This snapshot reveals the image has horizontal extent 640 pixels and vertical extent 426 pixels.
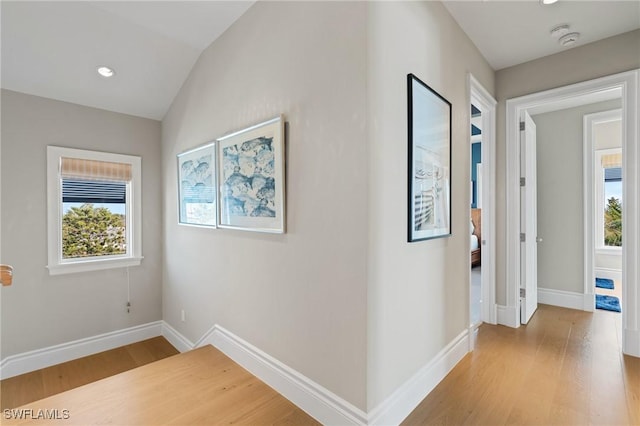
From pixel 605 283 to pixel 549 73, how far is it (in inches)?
145

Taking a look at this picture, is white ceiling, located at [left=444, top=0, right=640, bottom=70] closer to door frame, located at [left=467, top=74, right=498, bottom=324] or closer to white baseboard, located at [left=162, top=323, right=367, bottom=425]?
door frame, located at [left=467, top=74, right=498, bottom=324]

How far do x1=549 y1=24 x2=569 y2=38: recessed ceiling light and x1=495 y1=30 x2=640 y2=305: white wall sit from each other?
1.37 feet

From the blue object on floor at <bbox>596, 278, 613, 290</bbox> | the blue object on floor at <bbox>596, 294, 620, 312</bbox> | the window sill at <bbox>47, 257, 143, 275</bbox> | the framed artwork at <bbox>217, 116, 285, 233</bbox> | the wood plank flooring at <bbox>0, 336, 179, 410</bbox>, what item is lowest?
the wood plank flooring at <bbox>0, 336, 179, 410</bbox>

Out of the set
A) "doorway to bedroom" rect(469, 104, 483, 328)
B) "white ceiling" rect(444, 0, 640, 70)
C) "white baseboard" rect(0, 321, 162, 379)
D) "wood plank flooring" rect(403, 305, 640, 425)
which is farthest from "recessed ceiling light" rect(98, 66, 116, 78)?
"doorway to bedroom" rect(469, 104, 483, 328)

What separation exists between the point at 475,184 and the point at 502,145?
12.7 feet

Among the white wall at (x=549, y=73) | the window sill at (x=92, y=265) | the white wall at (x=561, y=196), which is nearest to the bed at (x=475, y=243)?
the white wall at (x=561, y=196)

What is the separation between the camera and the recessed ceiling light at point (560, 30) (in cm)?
249

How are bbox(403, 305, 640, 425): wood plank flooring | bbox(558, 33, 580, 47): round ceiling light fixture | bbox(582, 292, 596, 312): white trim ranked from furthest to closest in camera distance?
bbox(582, 292, 596, 312): white trim → bbox(558, 33, 580, 47): round ceiling light fixture → bbox(403, 305, 640, 425): wood plank flooring

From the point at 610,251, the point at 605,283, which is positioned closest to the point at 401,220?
the point at 605,283

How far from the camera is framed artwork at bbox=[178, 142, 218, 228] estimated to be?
2729 millimetres

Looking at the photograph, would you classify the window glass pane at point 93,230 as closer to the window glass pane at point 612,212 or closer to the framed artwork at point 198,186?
the framed artwork at point 198,186

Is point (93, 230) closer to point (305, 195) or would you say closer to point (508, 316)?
point (305, 195)

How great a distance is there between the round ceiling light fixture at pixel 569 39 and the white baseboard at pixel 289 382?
10.7 feet

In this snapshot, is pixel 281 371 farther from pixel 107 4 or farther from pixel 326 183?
pixel 107 4
